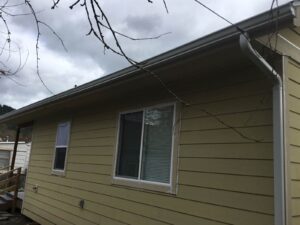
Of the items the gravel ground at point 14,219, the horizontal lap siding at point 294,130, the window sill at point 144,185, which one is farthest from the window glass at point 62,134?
the horizontal lap siding at point 294,130

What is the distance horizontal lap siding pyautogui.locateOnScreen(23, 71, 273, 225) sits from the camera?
12.5ft

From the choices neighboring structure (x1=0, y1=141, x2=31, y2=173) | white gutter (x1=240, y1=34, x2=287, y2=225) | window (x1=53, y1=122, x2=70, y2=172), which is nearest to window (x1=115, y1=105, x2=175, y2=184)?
white gutter (x1=240, y1=34, x2=287, y2=225)

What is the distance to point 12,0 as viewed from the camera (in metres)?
2.91

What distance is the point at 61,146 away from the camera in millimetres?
8453

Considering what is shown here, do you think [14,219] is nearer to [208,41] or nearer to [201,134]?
[201,134]

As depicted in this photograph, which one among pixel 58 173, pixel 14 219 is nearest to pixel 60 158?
pixel 58 173

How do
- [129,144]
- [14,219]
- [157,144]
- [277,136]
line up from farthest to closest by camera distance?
[14,219]
[129,144]
[157,144]
[277,136]

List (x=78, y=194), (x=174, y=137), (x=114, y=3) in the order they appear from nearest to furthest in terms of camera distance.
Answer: (x=114, y=3) → (x=174, y=137) → (x=78, y=194)

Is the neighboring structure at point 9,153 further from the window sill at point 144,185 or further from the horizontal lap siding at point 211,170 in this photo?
the window sill at point 144,185

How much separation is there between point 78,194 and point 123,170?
1.58 metres

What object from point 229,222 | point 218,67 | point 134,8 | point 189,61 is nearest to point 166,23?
Result: point 134,8

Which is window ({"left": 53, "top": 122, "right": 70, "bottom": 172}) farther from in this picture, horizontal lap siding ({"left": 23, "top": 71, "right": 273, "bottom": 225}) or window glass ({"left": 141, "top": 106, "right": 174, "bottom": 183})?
window glass ({"left": 141, "top": 106, "right": 174, "bottom": 183})

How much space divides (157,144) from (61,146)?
12.7 feet

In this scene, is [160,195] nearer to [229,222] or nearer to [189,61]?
[229,222]
